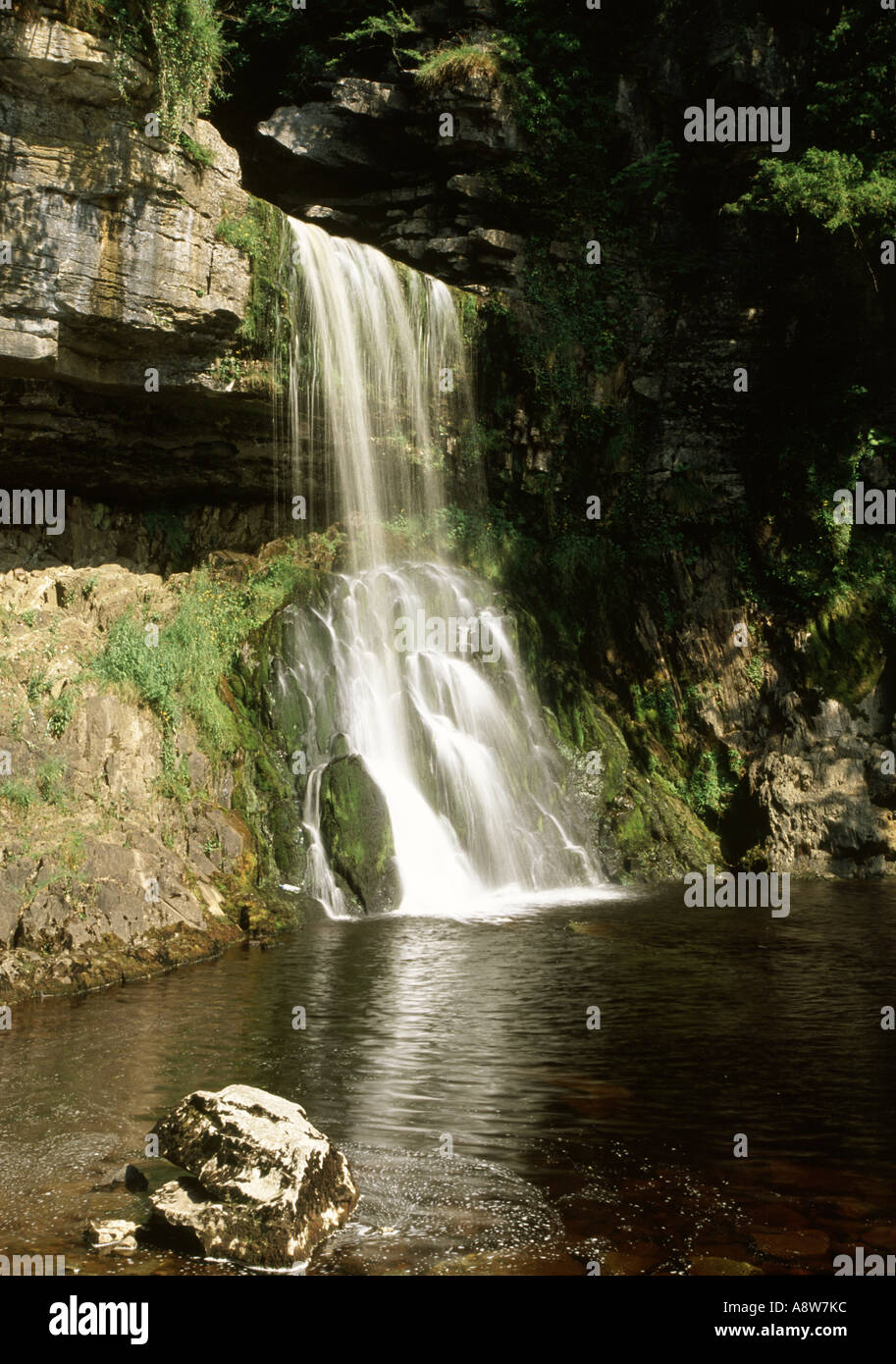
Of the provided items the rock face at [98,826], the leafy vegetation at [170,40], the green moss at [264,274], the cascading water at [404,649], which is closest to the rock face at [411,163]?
the cascading water at [404,649]

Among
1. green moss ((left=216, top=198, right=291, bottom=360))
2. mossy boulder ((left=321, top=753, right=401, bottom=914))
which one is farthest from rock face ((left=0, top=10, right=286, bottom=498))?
mossy boulder ((left=321, top=753, right=401, bottom=914))

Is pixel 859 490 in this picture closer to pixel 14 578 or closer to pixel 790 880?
pixel 790 880

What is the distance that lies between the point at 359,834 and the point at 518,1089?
6855mm

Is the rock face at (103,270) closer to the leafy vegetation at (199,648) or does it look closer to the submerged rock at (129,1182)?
the leafy vegetation at (199,648)

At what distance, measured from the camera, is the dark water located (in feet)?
14.9

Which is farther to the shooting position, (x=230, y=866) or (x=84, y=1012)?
(x=230, y=866)

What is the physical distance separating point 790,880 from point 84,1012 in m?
11.6

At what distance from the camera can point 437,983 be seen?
29.6ft

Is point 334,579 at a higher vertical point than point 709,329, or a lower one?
lower

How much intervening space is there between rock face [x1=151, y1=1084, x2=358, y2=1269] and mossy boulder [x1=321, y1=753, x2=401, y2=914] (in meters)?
7.81

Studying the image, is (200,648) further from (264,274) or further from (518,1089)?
(518,1089)

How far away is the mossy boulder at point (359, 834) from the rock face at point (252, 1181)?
7808mm

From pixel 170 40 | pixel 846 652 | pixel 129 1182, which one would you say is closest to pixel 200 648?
pixel 170 40
